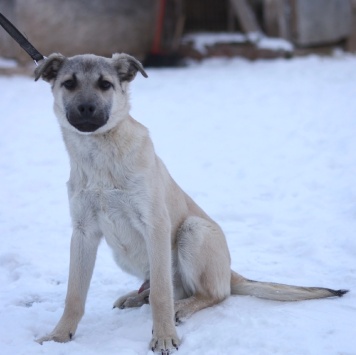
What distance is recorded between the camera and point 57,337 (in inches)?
145

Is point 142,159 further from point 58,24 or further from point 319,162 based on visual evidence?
point 58,24

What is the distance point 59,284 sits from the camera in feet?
15.5

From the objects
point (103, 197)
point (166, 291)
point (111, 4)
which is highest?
point (111, 4)

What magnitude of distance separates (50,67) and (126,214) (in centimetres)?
110

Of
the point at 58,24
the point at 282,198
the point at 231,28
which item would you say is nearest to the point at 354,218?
the point at 282,198

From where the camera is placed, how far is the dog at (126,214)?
372 centimetres

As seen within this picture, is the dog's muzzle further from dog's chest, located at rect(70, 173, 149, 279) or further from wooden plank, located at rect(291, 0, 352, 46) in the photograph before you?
wooden plank, located at rect(291, 0, 352, 46)

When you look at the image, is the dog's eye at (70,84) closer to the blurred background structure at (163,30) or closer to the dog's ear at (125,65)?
the dog's ear at (125,65)

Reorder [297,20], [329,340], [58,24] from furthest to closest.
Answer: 1. [297,20]
2. [58,24]
3. [329,340]

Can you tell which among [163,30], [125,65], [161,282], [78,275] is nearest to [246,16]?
[163,30]

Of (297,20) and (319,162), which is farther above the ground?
(297,20)

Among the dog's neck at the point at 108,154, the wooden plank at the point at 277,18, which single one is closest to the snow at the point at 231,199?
the wooden plank at the point at 277,18

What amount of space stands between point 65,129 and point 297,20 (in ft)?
34.3

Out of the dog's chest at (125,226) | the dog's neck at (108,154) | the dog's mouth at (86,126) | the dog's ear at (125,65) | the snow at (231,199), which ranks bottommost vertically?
the snow at (231,199)
